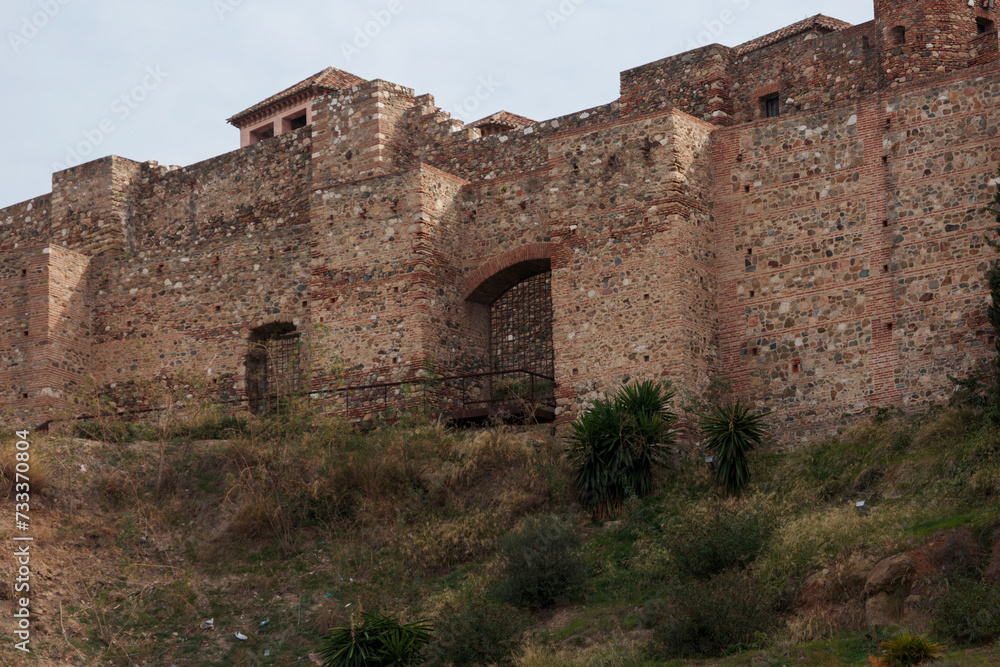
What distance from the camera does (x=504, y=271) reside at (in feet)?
85.4

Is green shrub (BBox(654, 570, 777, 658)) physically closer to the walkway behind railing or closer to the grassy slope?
the grassy slope

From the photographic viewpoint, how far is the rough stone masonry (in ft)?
73.3

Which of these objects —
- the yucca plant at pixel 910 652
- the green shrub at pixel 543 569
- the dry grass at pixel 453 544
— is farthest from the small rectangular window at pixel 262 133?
the yucca plant at pixel 910 652

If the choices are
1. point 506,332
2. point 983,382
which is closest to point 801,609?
point 983,382

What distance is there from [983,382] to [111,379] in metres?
16.3

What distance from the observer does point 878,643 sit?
16.0 meters

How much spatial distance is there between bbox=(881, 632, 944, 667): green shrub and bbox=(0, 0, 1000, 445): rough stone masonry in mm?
6700

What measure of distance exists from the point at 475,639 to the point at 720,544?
316 centimetres

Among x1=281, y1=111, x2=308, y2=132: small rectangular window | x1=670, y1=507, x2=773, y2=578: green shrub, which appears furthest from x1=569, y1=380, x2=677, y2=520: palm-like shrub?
x1=281, y1=111, x2=308, y2=132: small rectangular window

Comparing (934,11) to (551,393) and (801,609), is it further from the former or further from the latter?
(801,609)

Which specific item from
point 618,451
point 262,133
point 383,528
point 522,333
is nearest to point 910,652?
point 618,451

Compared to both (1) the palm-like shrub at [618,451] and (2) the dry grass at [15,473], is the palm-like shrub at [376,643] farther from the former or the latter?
(2) the dry grass at [15,473]

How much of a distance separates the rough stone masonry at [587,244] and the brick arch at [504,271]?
5 centimetres

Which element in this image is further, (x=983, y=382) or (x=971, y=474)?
(x=983, y=382)
